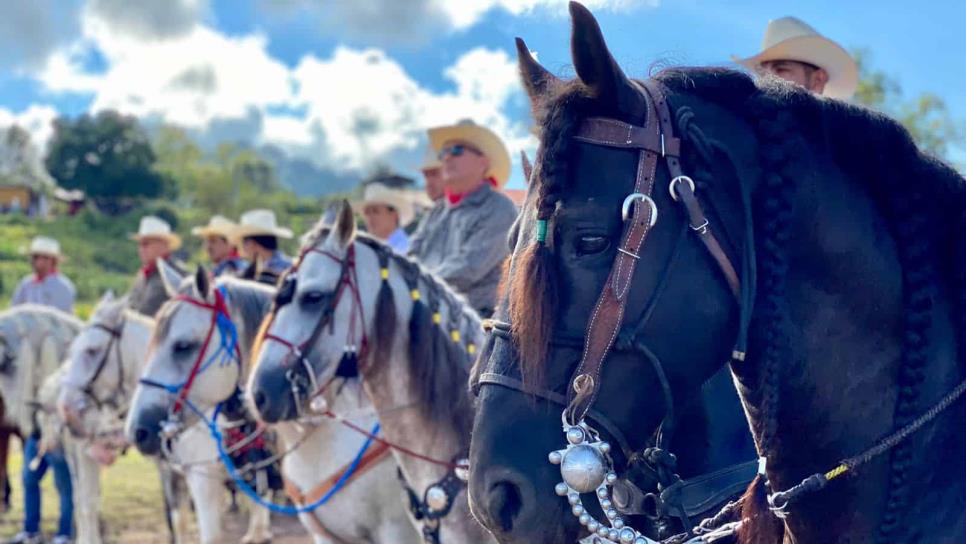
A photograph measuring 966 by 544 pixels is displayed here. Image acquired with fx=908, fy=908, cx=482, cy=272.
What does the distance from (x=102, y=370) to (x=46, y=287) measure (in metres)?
6.04

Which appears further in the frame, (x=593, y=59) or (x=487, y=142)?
(x=487, y=142)

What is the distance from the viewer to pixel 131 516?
11.2 metres

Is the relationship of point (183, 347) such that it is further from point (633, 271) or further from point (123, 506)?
point (123, 506)

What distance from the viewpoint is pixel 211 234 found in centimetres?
1033

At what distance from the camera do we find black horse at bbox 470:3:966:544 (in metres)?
1.90

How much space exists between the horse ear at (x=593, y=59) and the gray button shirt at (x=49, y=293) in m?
12.5

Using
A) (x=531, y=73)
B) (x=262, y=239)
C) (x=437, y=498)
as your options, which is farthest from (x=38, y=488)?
(x=531, y=73)

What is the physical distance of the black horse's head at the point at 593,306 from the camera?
1.88m

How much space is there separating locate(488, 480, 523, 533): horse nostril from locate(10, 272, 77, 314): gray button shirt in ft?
40.6

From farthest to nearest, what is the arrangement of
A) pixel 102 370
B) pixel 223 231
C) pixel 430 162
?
pixel 223 231 → pixel 430 162 → pixel 102 370

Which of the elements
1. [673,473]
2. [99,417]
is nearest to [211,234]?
[99,417]

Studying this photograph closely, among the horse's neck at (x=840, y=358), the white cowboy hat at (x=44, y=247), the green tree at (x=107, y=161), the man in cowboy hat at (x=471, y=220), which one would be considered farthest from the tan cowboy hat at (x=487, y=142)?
the green tree at (x=107, y=161)

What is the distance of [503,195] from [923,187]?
3600 mm

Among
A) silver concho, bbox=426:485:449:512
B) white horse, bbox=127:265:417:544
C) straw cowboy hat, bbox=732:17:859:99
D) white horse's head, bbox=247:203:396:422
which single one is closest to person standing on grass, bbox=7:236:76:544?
white horse, bbox=127:265:417:544
